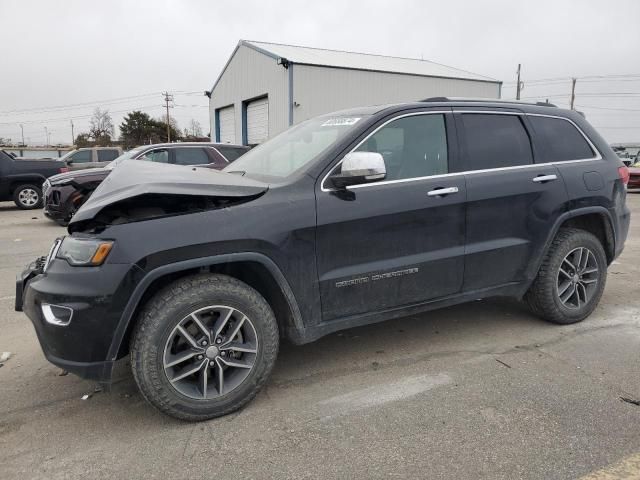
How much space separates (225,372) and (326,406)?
2.08ft

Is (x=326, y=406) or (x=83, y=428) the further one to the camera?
(x=326, y=406)

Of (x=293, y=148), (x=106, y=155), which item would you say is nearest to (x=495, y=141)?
(x=293, y=148)

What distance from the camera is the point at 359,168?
293 centimetres

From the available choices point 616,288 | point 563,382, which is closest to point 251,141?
point 616,288

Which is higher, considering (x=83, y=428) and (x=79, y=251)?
(x=79, y=251)

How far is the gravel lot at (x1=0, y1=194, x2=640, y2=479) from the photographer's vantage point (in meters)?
2.41

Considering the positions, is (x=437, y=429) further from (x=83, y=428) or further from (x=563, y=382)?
(x=83, y=428)

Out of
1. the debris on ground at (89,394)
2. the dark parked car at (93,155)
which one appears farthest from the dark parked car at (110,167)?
the dark parked car at (93,155)

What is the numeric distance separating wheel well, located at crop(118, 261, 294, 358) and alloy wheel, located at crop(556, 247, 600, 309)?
241 centimetres

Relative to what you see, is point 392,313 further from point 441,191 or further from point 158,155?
point 158,155

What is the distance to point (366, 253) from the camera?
312 cm

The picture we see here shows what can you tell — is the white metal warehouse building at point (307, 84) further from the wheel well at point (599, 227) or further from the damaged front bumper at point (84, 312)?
the damaged front bumper at point (84, 312)

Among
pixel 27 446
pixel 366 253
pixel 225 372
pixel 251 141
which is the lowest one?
pixel 27 446

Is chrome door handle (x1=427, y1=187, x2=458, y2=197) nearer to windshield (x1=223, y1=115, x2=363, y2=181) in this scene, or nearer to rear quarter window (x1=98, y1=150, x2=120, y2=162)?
windshield (x1=223, y1=115, x2=363, y2=181)
